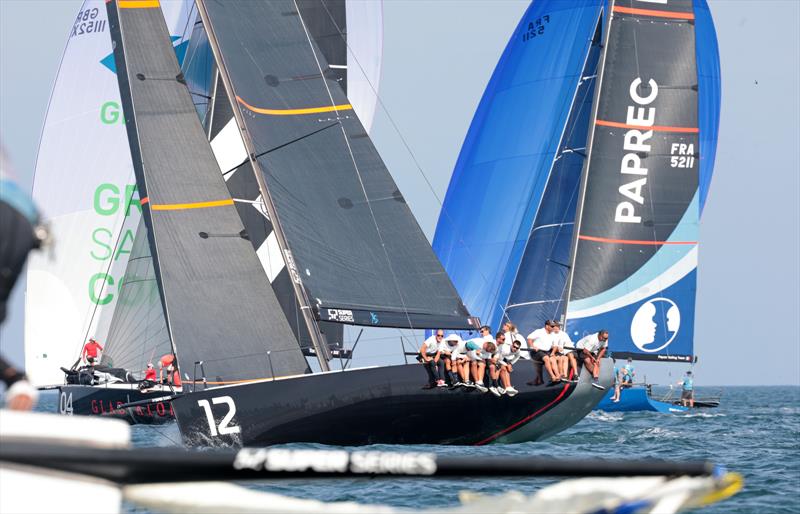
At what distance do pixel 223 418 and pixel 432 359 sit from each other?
2.47 m

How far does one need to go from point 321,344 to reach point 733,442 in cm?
617

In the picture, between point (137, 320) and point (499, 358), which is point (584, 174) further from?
point (499, 358)

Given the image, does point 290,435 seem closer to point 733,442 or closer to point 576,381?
point 576,381

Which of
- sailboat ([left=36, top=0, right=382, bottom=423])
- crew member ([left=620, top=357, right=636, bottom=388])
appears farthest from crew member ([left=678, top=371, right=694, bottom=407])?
sailboat ([left=36, top=0, right=382, bottom=423])

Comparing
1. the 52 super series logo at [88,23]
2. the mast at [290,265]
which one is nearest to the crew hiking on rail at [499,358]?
the mast at [290,265]

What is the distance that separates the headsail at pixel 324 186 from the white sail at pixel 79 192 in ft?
46.3

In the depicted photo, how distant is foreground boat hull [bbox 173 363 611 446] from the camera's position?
1439 cm

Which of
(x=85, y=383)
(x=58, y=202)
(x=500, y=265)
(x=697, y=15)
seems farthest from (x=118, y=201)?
(x=697, y=15)

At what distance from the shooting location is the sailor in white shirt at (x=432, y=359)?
15070 millimetres

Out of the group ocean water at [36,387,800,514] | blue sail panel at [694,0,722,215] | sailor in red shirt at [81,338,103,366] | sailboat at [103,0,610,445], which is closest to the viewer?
ocean water at [36,387,800,514]

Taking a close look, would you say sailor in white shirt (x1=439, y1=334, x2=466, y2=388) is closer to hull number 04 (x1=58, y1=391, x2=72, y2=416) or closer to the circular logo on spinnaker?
hull number 04 (x1=58, y1=391, x2=72, y2=416)

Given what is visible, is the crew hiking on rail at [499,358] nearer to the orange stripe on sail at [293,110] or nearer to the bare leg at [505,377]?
the bare leg at [505,377]

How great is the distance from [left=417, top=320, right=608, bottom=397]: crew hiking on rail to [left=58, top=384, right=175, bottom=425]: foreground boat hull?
9.04 meters

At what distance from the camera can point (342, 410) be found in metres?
14.5
